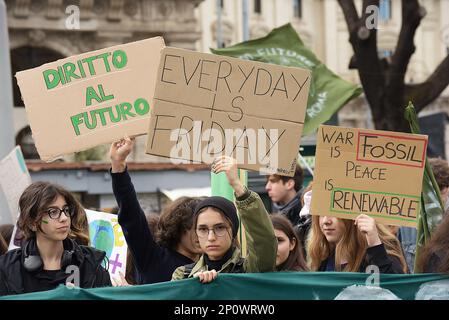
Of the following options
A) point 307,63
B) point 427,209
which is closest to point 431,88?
point 307,63

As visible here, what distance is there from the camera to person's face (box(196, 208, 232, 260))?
15.0ft

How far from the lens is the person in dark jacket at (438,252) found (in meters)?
4.52

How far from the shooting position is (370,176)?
194 inches

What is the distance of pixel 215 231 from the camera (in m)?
4.59

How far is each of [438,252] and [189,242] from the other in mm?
1308

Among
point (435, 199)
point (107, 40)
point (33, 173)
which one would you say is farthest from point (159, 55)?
point (107, 40)

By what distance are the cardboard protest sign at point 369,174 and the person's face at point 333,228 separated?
22 centimetres

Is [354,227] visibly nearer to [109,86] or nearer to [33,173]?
[109,86]

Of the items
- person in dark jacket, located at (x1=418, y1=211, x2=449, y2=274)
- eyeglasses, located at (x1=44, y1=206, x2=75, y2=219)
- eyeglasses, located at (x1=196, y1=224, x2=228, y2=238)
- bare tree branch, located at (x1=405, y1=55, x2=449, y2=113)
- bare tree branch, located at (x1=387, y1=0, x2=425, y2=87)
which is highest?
bare tree branch, located at (x1=387, y1=0, x2=425, y2=87)

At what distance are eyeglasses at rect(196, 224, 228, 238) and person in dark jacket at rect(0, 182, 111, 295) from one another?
1.55ft

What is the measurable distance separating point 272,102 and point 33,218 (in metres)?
1.19

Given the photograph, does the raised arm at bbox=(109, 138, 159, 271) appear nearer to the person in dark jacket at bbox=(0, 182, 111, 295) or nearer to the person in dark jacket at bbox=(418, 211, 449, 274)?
the person in dark jacket at bbox=(0, 182, 111, 295)

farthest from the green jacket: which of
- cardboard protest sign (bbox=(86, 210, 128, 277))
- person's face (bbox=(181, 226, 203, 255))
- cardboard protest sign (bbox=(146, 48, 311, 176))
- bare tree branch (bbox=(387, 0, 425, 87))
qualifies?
bare tree branch (bbox=(387, 0, 425, 87))

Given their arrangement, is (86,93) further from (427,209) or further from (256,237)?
(427,209)
